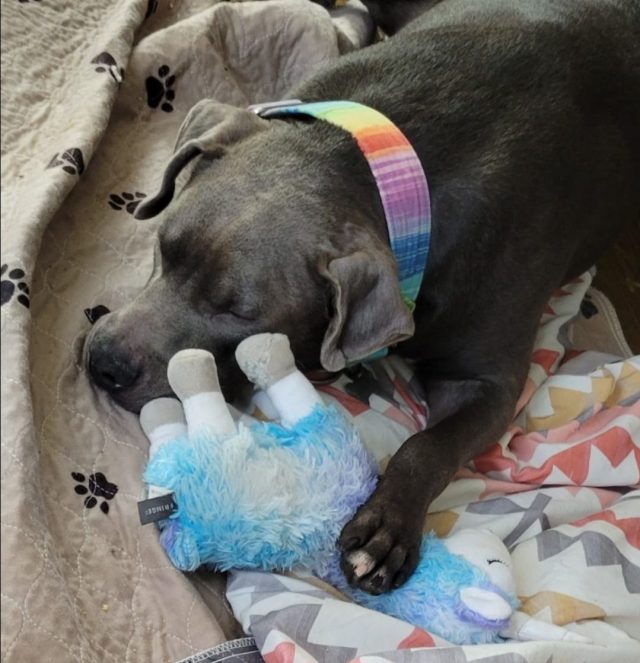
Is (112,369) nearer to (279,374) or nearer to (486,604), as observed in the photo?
(279,374)

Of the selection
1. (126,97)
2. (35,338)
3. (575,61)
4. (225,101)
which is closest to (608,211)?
(575,61)

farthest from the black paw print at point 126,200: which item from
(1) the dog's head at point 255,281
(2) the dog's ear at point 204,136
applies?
(1) the dog's head at point 255,281

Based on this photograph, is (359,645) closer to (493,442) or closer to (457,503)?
(457,503)

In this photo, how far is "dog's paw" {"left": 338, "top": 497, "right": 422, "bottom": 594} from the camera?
4.73ft

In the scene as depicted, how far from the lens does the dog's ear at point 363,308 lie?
1441 mm

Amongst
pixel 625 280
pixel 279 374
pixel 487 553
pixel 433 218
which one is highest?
pixel 433 218

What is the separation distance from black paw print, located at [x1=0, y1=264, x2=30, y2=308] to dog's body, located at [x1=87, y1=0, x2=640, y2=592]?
6.5 inches

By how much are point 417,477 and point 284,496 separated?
0.98 ft

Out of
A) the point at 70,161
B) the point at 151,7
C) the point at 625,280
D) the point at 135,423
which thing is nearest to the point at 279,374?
the point at 135,423

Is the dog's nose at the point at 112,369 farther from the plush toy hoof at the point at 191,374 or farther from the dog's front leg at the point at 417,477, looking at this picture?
the dog's front leg at the point at 417,477

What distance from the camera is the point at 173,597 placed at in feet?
Answer: 4.49

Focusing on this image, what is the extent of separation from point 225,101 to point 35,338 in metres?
0.85

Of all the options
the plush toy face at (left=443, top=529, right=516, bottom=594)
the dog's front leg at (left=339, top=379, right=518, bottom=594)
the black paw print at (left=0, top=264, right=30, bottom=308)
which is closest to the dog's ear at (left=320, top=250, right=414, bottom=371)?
the dog's front leg at (left=339, top=379, right=518, bottom=594)

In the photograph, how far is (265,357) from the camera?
1.46 m
